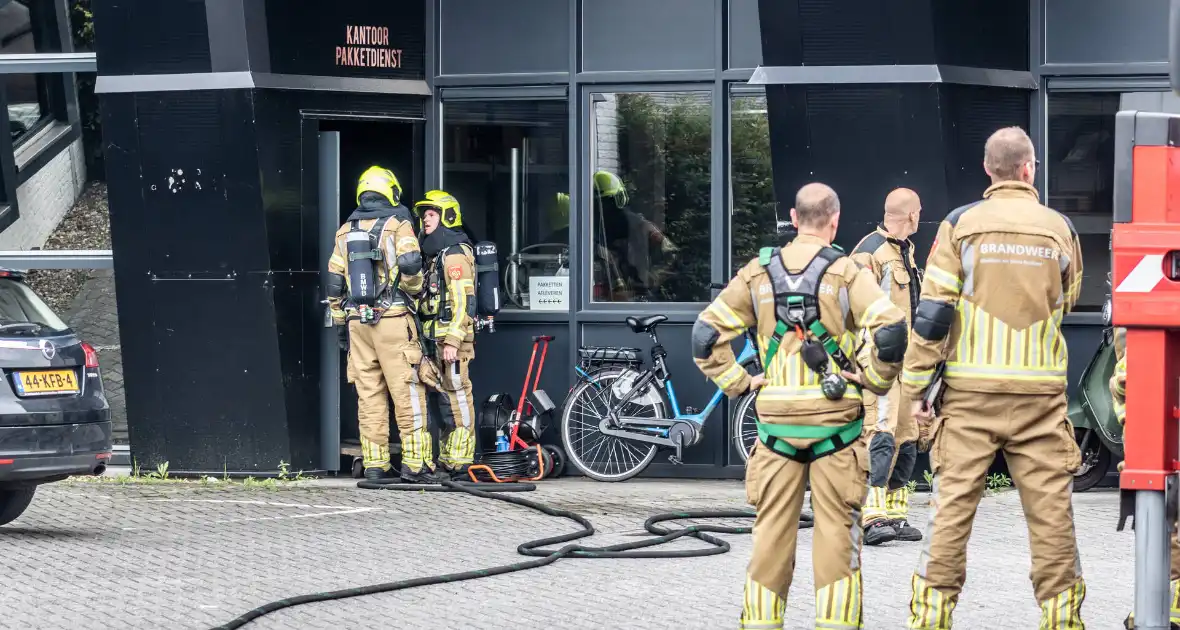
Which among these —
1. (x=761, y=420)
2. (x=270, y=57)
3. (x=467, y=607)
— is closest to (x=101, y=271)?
(x=270, y=57)

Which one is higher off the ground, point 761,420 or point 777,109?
point 777,109

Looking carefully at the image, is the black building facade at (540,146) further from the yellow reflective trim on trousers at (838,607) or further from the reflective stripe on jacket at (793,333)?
the yellow reflective trim on trousers at (838,607)

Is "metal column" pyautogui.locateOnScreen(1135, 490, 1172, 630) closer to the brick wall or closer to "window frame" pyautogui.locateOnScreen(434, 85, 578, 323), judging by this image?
"window frame" pyautogui.locateOnScreen(434, 85, 578, 323)

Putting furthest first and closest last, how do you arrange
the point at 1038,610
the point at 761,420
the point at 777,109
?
the point at 777,109, the point at 1038,610, the point at 761,420

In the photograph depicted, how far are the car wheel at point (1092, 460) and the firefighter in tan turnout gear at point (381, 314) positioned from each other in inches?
176

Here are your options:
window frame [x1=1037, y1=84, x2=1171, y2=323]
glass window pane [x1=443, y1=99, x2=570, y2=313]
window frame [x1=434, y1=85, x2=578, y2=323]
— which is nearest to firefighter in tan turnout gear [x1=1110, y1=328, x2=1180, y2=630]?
window frame [x1=1037, y1=84, x2=1171, y2=323]

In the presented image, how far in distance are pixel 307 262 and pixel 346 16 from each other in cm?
181

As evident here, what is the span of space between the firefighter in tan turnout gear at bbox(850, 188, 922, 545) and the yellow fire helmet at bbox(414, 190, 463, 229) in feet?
12.9

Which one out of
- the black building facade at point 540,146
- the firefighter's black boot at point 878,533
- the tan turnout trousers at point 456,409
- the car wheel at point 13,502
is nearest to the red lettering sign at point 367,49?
the black building facade at point 540,146

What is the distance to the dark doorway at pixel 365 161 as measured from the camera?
12.5m

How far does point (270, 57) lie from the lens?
11.5 meters

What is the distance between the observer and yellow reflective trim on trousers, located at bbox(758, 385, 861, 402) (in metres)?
6.12

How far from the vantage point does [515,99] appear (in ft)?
40.4

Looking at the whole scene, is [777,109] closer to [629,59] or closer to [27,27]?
[629,59]
